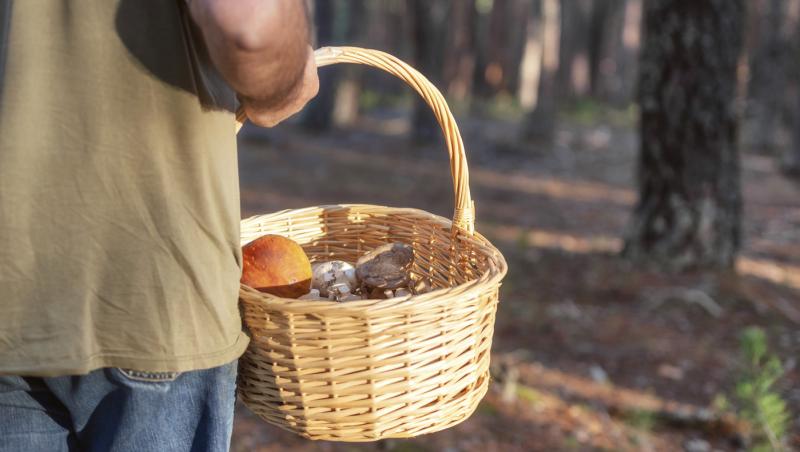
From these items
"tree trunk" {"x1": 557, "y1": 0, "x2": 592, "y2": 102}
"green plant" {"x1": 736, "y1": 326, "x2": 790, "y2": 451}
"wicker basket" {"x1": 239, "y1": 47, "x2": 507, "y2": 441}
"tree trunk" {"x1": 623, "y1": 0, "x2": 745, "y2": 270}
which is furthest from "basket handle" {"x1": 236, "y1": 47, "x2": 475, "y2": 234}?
"tree trunk" {"x1": 557, "y1": 0, "x2": 592, "y2": 102}

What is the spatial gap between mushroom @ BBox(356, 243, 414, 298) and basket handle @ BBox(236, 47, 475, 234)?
6.1 inches

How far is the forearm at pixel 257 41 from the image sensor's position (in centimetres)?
129

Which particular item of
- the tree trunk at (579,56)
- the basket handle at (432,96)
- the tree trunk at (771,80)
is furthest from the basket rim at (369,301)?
the tree trunk at (579,56)

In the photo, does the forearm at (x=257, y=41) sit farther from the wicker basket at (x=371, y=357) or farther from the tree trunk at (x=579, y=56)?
the tree trunk at (x=579, y=56)

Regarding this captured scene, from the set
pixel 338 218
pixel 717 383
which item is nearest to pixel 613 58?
pixel 717 383

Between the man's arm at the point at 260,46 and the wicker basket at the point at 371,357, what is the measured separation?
15.3 inches

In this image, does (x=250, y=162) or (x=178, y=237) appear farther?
(x=250, y=162)

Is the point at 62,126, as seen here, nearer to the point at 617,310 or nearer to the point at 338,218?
the point at 338,218

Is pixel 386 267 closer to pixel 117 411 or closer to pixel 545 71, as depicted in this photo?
pixel 117 411

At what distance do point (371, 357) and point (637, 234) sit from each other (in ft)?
15.0

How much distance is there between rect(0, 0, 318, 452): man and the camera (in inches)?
55.4

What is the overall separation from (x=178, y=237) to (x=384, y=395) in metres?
0.53

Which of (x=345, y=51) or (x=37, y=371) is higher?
(x=345, y=51)

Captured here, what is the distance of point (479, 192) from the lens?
29.5ft
